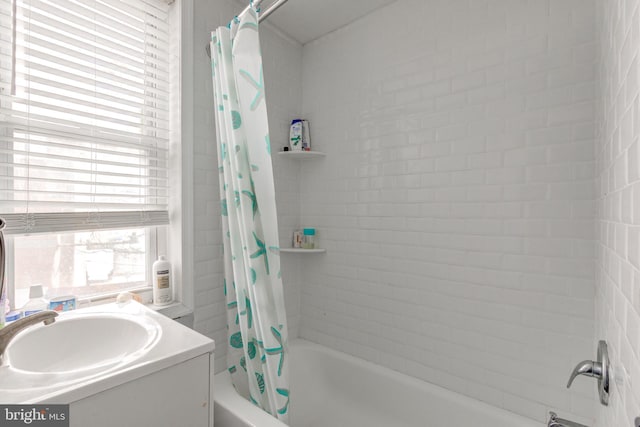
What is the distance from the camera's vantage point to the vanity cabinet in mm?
745

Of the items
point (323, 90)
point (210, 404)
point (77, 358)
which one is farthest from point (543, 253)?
point (77, 358)

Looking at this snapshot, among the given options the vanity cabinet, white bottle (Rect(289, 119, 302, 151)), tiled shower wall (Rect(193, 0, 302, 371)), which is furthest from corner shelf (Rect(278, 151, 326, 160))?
the vanity cabinet

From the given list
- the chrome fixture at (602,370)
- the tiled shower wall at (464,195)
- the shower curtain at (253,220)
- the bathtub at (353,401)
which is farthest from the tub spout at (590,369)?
the shower curtain at (253,220)

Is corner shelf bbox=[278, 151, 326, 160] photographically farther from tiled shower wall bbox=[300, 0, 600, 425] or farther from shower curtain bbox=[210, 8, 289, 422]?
shower curtain bbox=[210, 8, 289, 422]

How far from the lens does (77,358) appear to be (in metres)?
1.05

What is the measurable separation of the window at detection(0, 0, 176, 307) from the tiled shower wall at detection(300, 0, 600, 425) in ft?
3.35

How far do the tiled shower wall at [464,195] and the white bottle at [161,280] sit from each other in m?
0.95

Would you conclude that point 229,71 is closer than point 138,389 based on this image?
No

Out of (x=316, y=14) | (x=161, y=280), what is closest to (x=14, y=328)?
(x=161, y=280)

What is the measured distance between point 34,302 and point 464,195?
1823 millimetres

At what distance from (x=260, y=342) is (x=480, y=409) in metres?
1.07

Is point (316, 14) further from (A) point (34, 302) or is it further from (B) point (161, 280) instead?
(A) point (34, 302)

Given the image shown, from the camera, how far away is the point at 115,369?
794mm

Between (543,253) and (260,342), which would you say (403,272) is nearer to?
(543,253)
